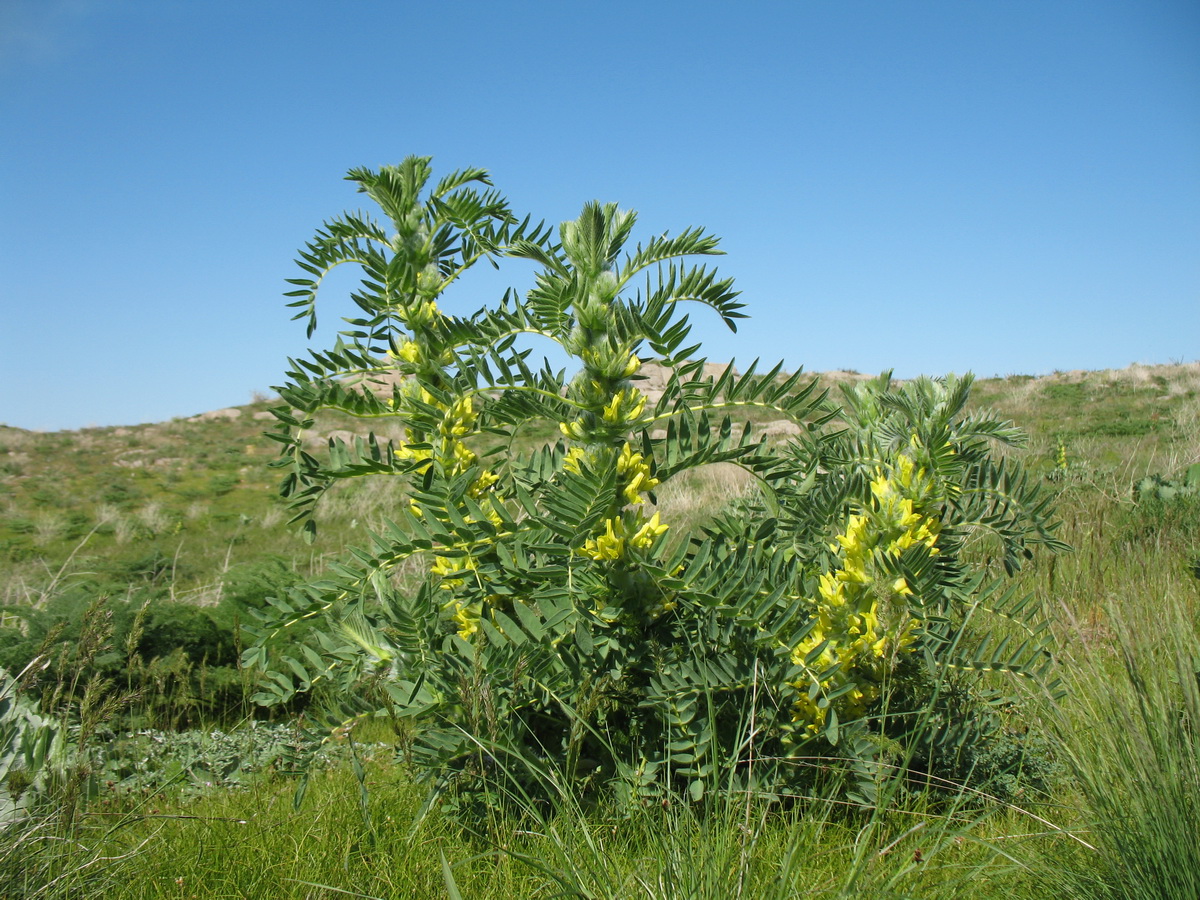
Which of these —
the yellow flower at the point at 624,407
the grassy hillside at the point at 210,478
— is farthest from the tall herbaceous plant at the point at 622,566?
the grassy hillside at the point at 210,478

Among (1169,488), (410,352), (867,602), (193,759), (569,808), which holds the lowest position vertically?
(193,759)

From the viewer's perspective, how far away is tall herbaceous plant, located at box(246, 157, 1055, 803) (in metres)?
1.77

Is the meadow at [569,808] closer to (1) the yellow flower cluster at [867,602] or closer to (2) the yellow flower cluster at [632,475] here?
(1) the yellow flower cluster at [867,602]

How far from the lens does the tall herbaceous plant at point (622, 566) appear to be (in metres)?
1.77

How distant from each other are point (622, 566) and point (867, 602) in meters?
0.62

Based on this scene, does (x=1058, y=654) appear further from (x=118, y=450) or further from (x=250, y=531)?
(x=118, y=450)

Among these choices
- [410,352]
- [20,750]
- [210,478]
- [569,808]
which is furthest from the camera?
[210,478]

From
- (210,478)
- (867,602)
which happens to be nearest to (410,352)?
(867,602)

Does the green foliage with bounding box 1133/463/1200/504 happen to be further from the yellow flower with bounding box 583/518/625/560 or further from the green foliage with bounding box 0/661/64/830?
the green foliage with bounding box 0/661/64/830

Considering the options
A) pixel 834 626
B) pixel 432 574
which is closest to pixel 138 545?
pixel 432 574

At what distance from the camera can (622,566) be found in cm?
184

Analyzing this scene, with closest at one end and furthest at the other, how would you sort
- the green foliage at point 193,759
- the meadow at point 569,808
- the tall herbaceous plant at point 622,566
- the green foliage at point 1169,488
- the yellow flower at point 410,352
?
the meadow at point 569,808 < the tall herbaceous plant at point 622,566 < the yellow flower at point 410,352 < the green foliage at point 193,759 < the green foliage at point 1169,488

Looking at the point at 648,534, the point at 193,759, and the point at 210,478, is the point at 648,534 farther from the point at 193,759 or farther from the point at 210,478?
the point at 210,478

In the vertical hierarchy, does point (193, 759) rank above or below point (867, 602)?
below
